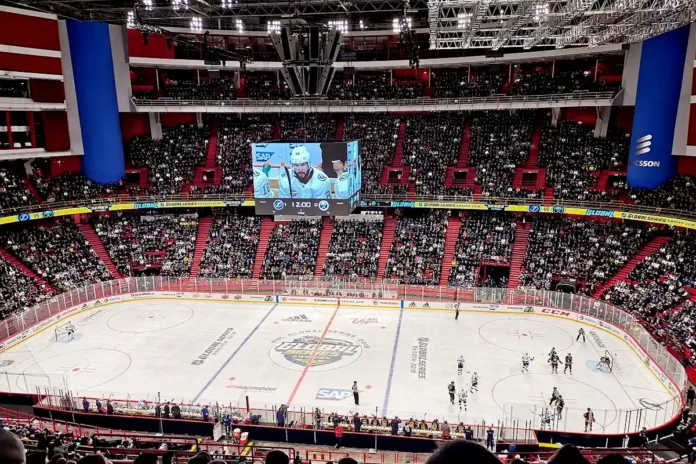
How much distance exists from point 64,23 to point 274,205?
75.3ft

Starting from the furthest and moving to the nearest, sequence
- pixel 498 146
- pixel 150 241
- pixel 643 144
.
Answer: pixel 498 146
pixel 150 241
pixel 643 144

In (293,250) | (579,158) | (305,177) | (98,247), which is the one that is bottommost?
(293,250)

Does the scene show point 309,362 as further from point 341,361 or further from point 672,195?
point 672,195

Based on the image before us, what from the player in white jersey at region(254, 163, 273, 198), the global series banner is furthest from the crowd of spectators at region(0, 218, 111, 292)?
the player in white jersey at region(254, 163, 273, 198)

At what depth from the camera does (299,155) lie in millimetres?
29828

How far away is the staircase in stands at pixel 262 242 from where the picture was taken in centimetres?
3722

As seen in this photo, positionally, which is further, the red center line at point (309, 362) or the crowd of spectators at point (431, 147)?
the crowd of spectators at point (431, 147)

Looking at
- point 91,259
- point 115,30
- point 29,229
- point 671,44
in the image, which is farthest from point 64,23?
point 671,44

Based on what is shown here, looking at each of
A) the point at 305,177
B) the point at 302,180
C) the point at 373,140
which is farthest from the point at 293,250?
the point at 373,140

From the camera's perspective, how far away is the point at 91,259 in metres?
36.4

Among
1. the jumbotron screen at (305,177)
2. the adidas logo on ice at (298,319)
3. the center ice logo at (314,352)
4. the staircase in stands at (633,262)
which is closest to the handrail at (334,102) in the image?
the jumbotron screen at (305,177)

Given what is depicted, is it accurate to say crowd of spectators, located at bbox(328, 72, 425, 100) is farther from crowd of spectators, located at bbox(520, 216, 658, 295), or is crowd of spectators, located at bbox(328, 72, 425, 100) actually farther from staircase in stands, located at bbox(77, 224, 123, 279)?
staircase in stands, located at bbox(77, 224, 123, 279)

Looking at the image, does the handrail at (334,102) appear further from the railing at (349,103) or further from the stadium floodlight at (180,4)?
the stadium floodlight at (180,4)

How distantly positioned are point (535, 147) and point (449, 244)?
38.4 ft
